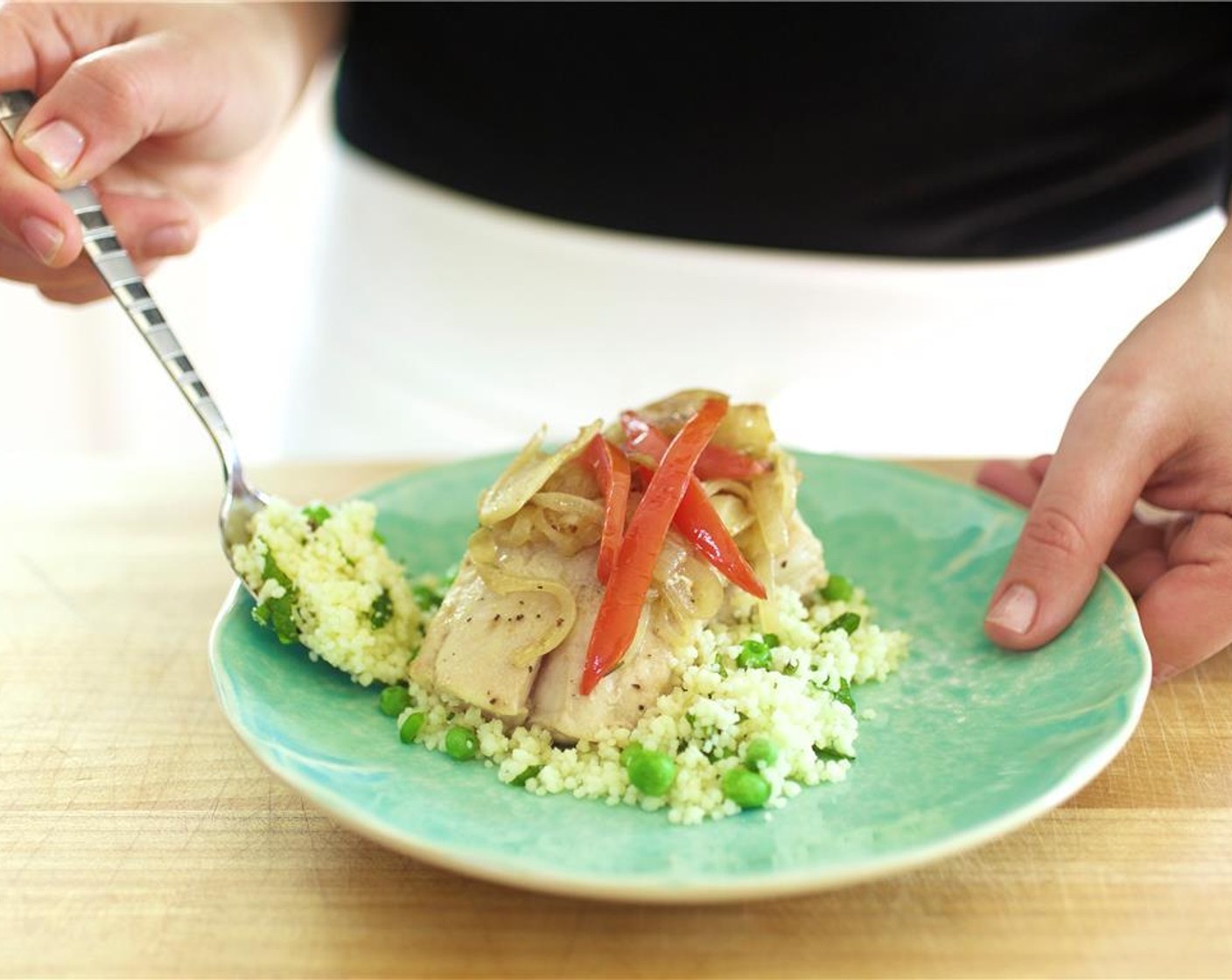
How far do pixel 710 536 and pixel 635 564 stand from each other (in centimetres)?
16

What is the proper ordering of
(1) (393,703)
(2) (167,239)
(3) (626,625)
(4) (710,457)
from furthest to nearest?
(2) (167,239), (4) (710,457), (1) (393,703), (3) (626,625)

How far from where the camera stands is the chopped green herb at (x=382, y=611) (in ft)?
7.32

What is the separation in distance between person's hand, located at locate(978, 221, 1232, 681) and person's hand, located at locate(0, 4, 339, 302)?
68.3 inches

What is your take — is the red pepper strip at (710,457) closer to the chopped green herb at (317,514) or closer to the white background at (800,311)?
the chopped green herb at (317,514)

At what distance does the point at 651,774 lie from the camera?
6.03 feet

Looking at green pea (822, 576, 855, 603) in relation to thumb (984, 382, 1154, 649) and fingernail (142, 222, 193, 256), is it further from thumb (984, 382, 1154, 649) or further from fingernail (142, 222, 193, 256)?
fingernail (142, 222, 193, 256)

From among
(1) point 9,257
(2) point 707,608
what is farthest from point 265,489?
(2) point 707,608

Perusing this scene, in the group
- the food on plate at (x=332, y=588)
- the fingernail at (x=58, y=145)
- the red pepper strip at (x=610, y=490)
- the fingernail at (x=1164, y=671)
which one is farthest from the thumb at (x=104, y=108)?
the fingernail at (x=1164, y=671)

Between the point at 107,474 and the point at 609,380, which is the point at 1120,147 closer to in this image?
the point at 609,380

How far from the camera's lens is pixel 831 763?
1.94 metres

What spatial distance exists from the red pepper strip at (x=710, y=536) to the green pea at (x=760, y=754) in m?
0.33

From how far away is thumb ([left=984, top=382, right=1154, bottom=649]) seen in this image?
2.20 metres

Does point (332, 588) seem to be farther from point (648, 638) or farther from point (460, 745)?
point (648, 638)

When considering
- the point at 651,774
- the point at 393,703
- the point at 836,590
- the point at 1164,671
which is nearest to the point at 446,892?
the point at 651,774
